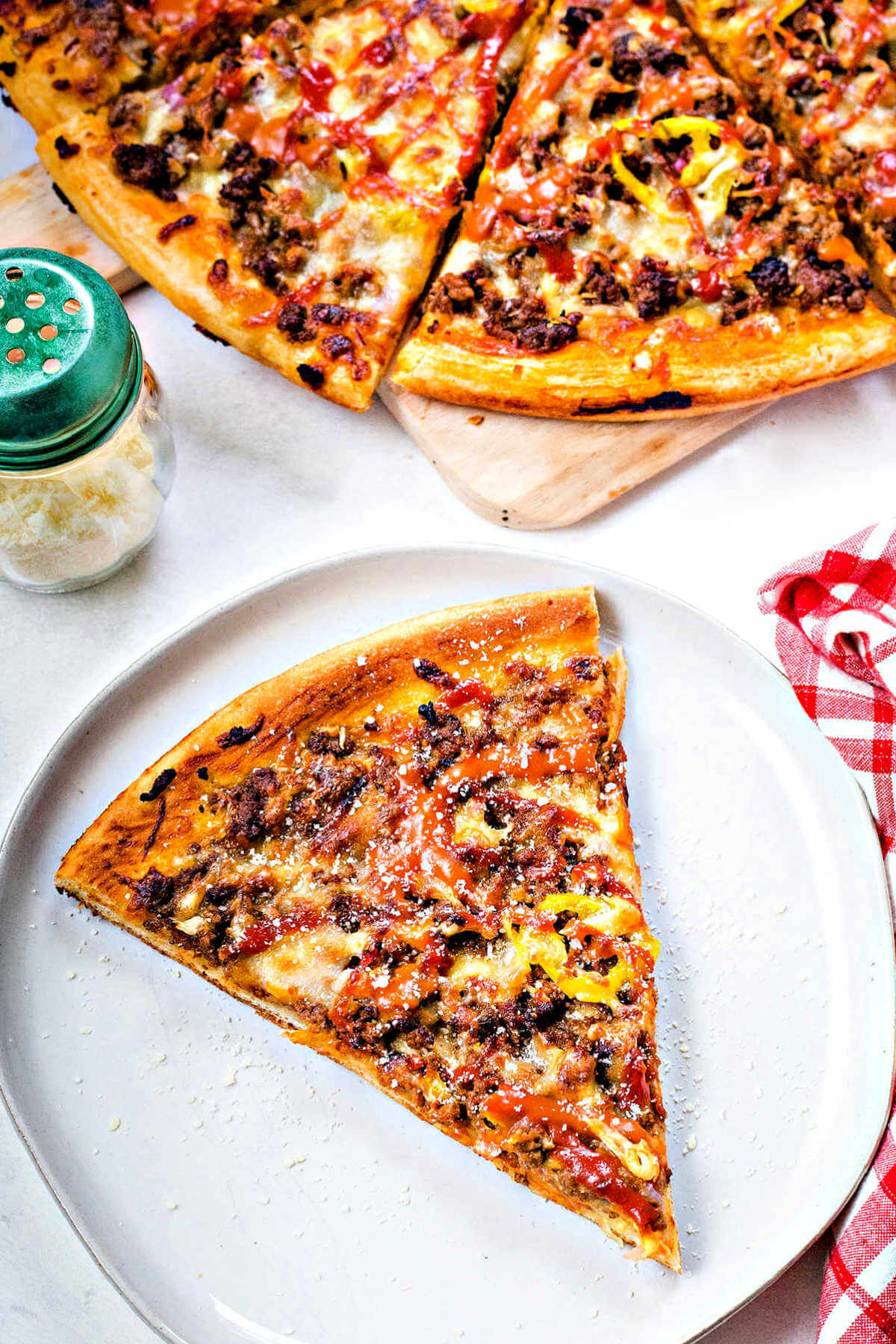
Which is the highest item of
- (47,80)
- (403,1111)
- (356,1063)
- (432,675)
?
(47,80)

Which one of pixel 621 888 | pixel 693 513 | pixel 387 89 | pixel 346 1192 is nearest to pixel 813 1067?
pixel 621 888

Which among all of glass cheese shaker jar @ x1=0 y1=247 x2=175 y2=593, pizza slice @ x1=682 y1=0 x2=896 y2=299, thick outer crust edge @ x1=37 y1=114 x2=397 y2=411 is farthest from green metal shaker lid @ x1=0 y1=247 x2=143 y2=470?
pizza slice @ x1=682 y1=0 x2=896 y2=299

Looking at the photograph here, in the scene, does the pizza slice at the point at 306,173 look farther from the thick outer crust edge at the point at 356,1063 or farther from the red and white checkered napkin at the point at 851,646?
the thick outer crust edge at the point at 356,1063

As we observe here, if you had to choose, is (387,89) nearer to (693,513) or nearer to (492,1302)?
(693,513)

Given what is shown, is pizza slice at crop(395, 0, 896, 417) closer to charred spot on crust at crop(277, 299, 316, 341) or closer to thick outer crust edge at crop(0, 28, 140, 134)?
charred spot on crust at crop(277, 299, 316, 341)

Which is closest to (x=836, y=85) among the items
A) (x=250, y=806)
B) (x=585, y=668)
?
(x=585, y=668)

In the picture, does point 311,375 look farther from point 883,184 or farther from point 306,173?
point 883,184
